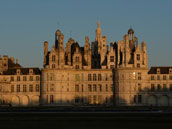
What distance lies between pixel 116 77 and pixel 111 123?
195ft

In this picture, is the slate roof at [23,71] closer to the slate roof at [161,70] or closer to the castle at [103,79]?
the castle at [103,79]

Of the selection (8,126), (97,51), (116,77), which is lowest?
(8,126)

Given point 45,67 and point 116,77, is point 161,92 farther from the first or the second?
point 45,67

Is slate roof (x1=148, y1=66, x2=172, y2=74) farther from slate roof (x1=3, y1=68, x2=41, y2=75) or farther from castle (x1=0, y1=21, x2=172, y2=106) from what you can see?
slate roof (x1=3, y1=68, x2=41, y2=75)

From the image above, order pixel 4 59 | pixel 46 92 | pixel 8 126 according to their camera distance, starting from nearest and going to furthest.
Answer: pixel 8 126 → pixel 46 92 → pixel 4 59

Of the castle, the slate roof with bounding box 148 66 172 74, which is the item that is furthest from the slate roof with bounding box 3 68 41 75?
the slate roof with bounding box 148 66 172 74

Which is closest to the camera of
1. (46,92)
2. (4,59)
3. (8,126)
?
(8,126)

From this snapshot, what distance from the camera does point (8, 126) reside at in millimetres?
58188

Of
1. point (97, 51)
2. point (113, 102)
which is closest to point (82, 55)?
point (97, 51)

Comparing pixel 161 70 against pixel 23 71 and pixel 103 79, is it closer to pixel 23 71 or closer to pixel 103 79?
pixel 103 79

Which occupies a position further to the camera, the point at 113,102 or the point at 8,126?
the point at 113,102

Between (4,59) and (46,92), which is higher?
(4,59)

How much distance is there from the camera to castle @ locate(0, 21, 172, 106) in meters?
119

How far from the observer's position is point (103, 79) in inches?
4818
